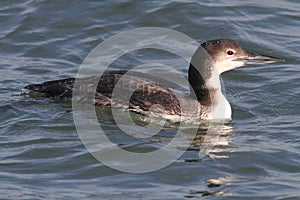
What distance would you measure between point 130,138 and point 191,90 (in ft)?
4.23

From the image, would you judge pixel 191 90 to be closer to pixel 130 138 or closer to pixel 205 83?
pixel 205 83

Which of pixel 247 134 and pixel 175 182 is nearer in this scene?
pixel 175 182

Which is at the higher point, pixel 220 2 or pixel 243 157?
pixel 220 2

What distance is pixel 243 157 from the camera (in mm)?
9500

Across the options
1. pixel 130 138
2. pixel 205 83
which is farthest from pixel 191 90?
pixel 130 138

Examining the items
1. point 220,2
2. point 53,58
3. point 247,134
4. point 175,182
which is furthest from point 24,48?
point 175,182

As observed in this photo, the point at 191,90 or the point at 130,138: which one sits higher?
the point at 191,90

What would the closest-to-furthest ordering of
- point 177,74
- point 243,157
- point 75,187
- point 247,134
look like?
point 75,187 → point 243,157 → point 247,134 → point 177,74

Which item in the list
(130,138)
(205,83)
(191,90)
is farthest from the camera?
(191,90)

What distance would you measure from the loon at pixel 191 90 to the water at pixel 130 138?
277mm

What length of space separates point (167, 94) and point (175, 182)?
2.10m

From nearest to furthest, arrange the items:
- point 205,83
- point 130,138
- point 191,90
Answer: point 130,138 < point 205,83 < point 191,90

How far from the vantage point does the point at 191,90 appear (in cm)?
1096

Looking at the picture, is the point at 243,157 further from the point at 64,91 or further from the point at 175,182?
the point at 64,91
